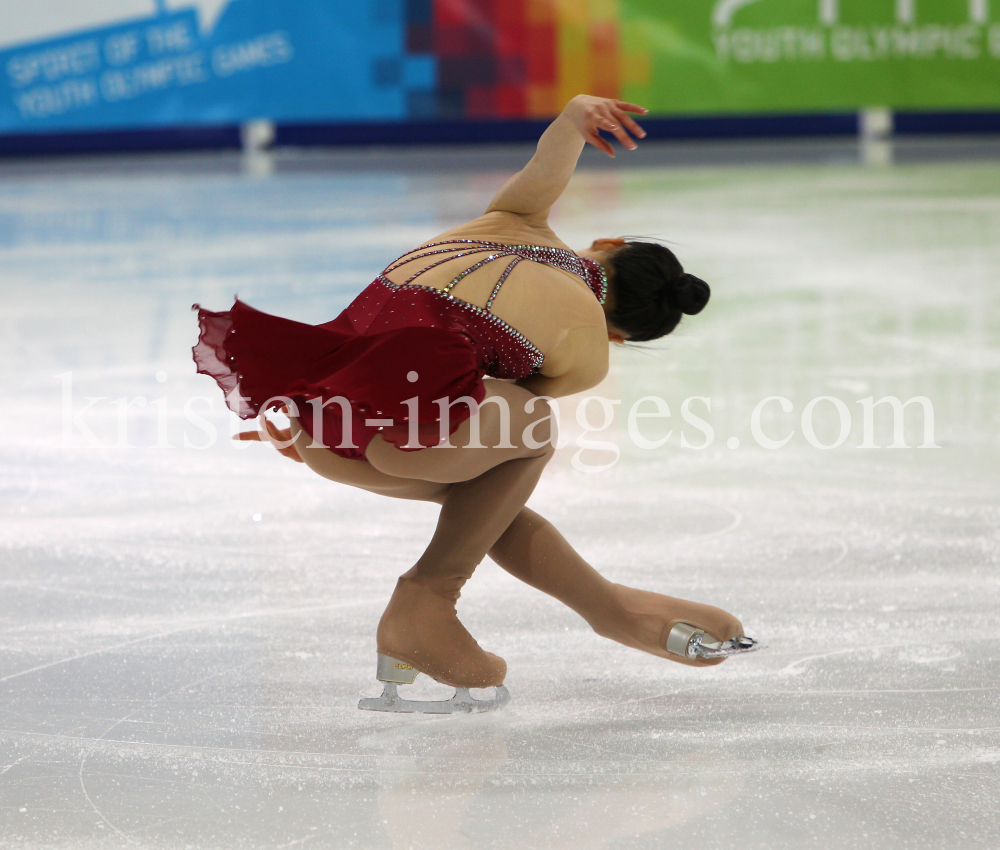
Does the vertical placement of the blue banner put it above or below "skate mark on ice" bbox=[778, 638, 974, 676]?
above

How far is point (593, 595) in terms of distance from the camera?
1.92 meters

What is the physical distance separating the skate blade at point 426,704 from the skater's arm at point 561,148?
2.25 ft

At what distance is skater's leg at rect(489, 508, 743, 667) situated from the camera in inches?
74.8

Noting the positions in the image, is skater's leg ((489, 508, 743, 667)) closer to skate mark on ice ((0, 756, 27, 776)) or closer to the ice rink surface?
the ice rink surface

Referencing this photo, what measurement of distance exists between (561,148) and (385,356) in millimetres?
428

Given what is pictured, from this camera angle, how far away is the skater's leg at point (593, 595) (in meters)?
1.90

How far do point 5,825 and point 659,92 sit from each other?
37.0 feet

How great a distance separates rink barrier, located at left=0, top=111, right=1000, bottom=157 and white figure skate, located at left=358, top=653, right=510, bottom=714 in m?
11.0

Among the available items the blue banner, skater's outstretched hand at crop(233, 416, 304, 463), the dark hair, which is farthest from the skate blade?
the blue banner

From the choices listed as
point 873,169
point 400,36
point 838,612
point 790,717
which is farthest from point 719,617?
point 400,36

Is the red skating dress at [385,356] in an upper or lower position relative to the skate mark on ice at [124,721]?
upper

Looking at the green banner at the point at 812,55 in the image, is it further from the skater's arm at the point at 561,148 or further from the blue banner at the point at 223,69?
the skater's arm at the point at 561,148

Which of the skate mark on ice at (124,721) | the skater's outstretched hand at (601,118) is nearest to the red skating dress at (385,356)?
the skater's outstretched hand at (601,118)

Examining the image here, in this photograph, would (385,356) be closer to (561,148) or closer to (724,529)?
(561,148)
